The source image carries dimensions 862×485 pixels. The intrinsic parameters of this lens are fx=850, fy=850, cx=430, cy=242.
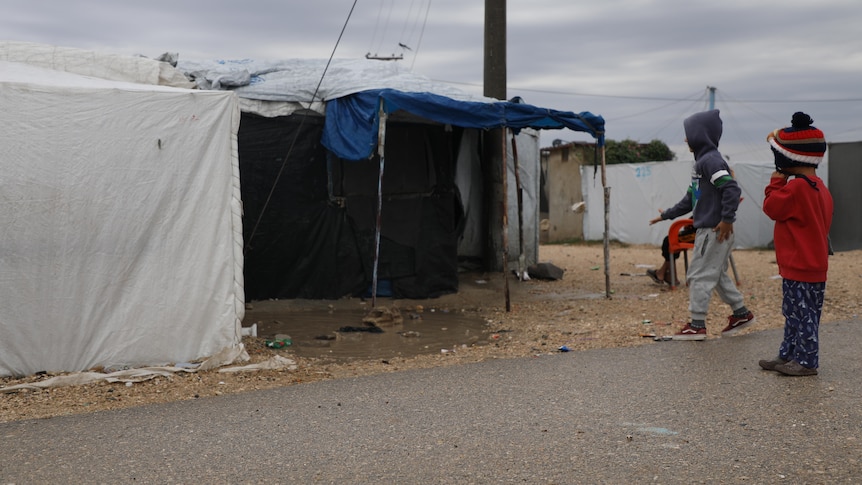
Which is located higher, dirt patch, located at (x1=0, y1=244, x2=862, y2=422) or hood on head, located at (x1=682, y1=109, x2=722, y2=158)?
hood on head, located at (x1=682, y1=109, x2=722, y2=158)

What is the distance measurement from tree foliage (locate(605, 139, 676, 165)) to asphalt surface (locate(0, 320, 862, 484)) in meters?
22.4

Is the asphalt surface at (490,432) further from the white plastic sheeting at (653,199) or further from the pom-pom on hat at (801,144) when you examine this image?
the white plastic sheeting at (653,199)

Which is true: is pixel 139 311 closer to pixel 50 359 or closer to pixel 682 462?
pixel 50 359

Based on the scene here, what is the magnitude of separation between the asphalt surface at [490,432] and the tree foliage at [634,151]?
73.4 feet

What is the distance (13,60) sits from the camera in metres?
8.48

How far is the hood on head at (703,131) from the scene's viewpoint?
686 cm

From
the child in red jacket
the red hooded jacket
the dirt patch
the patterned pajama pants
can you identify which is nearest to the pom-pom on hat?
the child in red jacket

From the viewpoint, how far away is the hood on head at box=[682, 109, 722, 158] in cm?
686

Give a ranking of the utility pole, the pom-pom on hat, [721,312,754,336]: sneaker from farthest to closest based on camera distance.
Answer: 1. the utility pole
2. [721,312,754,336]: sneaker
3. the pom-pom on hat

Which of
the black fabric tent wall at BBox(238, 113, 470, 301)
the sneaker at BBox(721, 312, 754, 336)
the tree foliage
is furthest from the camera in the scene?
the tree foliage

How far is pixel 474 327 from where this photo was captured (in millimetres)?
9016

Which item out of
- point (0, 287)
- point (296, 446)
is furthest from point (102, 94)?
point (296, 446)

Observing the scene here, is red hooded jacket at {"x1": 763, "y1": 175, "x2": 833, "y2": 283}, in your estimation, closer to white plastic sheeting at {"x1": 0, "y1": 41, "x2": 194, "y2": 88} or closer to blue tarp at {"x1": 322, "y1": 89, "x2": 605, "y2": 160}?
blue tarp at {"x1": 322, "y1": 89, "x2": 605, "y2": 160}

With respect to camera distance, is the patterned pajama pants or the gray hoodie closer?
the patterned pajama pants
